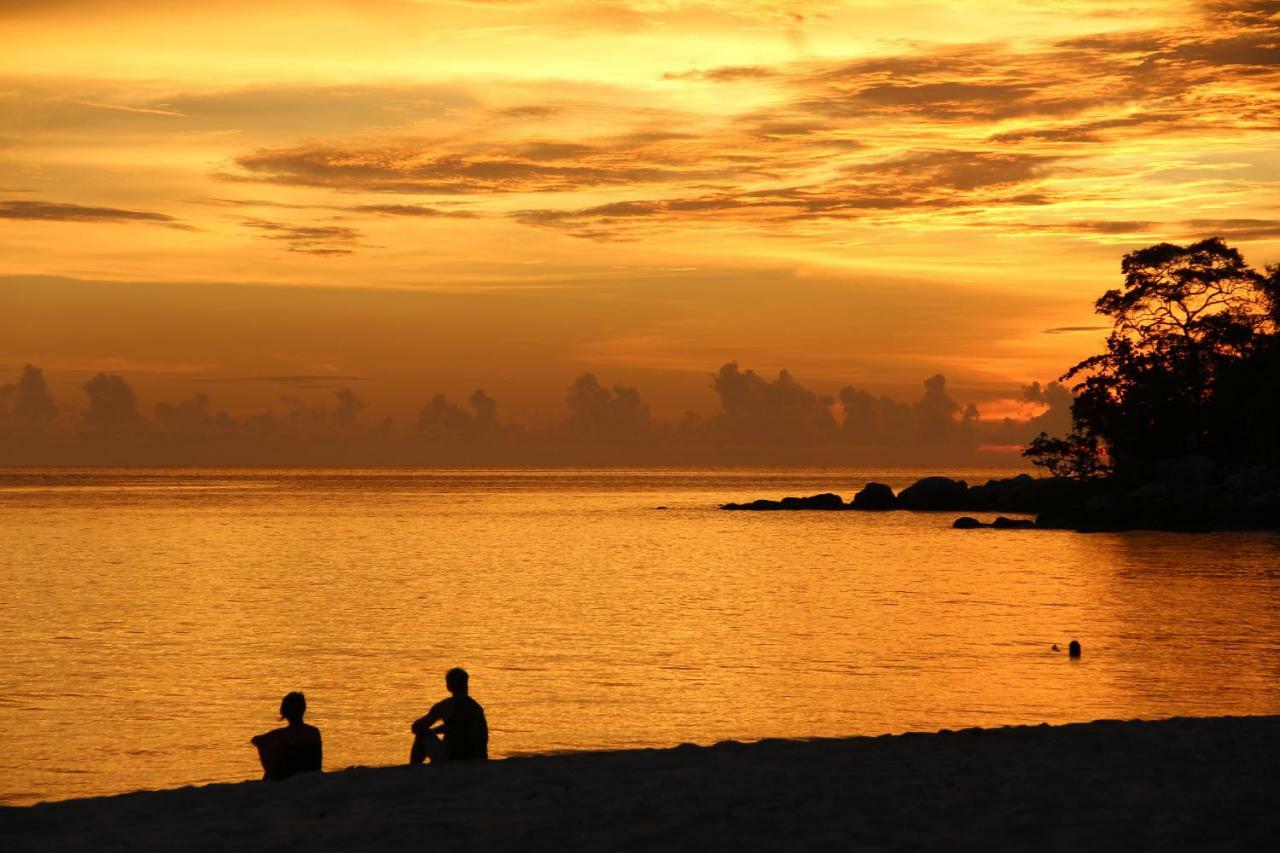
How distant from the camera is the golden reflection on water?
84.8 feet

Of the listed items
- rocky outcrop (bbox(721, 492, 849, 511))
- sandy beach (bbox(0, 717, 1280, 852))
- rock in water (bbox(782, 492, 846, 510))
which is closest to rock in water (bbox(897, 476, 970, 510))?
rock in water (bbox(782, 492, 846, 510))

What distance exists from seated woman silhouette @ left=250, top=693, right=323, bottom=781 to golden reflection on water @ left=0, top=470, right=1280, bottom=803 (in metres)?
6.08

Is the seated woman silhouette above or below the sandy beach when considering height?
above

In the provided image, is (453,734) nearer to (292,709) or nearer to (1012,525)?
(292,709)

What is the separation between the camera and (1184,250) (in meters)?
97.5

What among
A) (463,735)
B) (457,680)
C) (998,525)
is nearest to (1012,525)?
(998,525)

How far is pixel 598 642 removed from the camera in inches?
1560

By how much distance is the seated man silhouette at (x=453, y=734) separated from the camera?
17.0m

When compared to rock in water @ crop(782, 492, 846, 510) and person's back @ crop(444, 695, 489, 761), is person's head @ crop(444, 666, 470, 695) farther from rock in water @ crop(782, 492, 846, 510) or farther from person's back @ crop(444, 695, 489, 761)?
rock in water @ crop(782, 492, 846, 510)

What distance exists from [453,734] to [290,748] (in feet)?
6.86

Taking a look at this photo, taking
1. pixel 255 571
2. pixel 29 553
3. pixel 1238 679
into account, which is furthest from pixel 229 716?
pixel 29 553

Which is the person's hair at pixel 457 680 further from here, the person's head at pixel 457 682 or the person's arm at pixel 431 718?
the person's arm at pixel 431 718

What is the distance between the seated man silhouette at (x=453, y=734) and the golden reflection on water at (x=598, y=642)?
625 cm

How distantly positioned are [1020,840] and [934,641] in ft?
90.8
